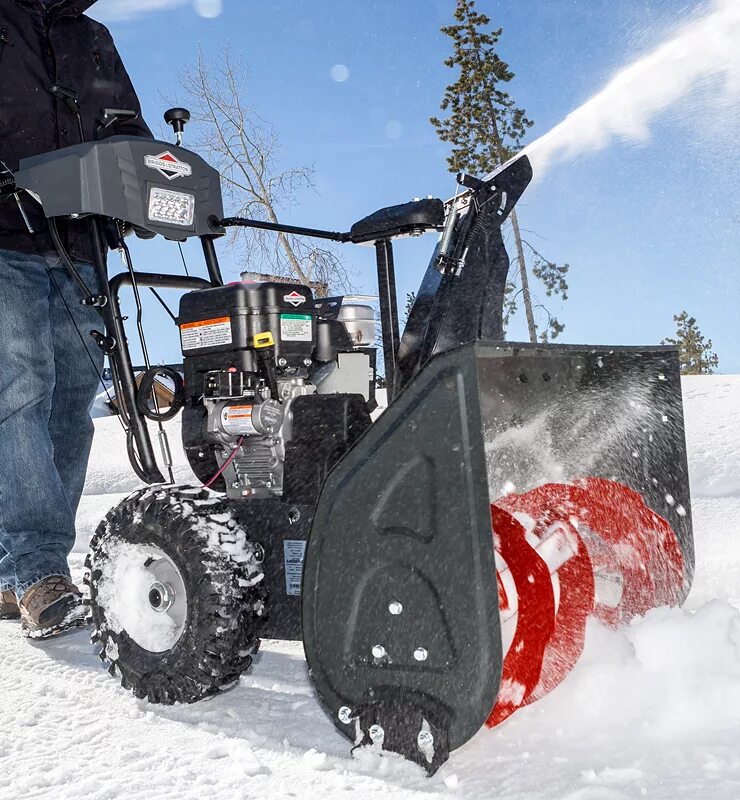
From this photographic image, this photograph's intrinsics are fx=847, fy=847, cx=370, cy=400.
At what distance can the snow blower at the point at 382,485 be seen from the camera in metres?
1.71

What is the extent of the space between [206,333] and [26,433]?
1.14 metres

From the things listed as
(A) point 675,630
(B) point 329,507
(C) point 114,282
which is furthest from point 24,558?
(A) point 675,630

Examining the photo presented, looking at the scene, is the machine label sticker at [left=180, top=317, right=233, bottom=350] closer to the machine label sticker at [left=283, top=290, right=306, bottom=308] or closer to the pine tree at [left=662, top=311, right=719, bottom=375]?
the machine label sticker at [left=283, top=290, right=306, bottom=308]

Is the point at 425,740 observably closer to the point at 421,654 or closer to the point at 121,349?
the point at 421,654

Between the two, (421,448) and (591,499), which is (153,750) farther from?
(591,499)

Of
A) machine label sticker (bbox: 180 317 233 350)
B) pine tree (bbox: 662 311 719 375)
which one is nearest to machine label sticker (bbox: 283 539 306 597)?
machine label sticker (bbox: 180 317 233 350)

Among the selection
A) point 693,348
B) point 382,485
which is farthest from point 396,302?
point 693,348

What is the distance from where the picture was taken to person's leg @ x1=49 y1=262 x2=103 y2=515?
350 centimetres

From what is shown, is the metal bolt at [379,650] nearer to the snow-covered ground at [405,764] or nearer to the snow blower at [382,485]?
the snow blower at [382,485]

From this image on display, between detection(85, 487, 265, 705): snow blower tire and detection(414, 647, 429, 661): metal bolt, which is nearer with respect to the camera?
detection(414, 647, 429, 661): metal bolt

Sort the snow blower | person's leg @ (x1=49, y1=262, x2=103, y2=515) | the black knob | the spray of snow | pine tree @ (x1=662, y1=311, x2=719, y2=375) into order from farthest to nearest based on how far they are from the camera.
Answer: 1. pine tree @ (x1=662, y1=311, x2=719, y2=375)
2. person's leg @ (x1=49, y1=262, x2=103, y2=515)
3. the black knob
4. the spray of snow
5. the snow blower

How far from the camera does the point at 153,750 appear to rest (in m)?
2.00

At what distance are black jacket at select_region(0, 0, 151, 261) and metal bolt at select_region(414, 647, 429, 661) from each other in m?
2.26

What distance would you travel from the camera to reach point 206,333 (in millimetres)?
2549
